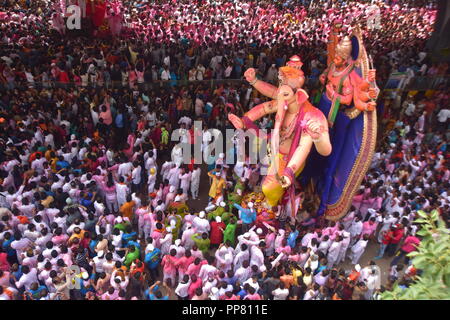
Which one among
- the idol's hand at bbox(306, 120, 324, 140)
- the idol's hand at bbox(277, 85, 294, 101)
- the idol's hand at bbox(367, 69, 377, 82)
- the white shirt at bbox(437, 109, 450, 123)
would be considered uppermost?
the idol's hand at bbox(367, 69, 377, 82)

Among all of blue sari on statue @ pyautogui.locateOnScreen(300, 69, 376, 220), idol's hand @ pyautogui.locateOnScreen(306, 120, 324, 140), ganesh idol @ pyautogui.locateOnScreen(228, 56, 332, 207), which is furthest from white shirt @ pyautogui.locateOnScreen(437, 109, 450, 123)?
idol's hand @ pyautogui.locateOnScreen(306, 120, 324, 140)

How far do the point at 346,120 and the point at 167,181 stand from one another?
3.61 m

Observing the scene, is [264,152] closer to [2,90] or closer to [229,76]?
[229,76]

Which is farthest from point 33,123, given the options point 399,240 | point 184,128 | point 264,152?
point 399,240

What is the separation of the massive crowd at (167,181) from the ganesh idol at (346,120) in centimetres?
53

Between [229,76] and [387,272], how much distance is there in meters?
6.81

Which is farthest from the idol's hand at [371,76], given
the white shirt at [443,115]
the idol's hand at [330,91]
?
the white shirt at [443,115]

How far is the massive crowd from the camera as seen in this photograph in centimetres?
633

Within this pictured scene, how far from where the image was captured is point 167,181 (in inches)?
332

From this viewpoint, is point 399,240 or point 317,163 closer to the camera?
point 399,240

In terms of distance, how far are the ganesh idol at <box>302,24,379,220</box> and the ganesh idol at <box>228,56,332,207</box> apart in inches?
19.6

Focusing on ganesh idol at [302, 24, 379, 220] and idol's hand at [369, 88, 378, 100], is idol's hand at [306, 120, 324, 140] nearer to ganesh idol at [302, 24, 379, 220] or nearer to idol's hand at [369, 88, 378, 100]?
ganesh idol at [302, 24, 379, 220]

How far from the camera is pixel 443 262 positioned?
3947mm

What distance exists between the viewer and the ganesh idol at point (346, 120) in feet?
22.9
